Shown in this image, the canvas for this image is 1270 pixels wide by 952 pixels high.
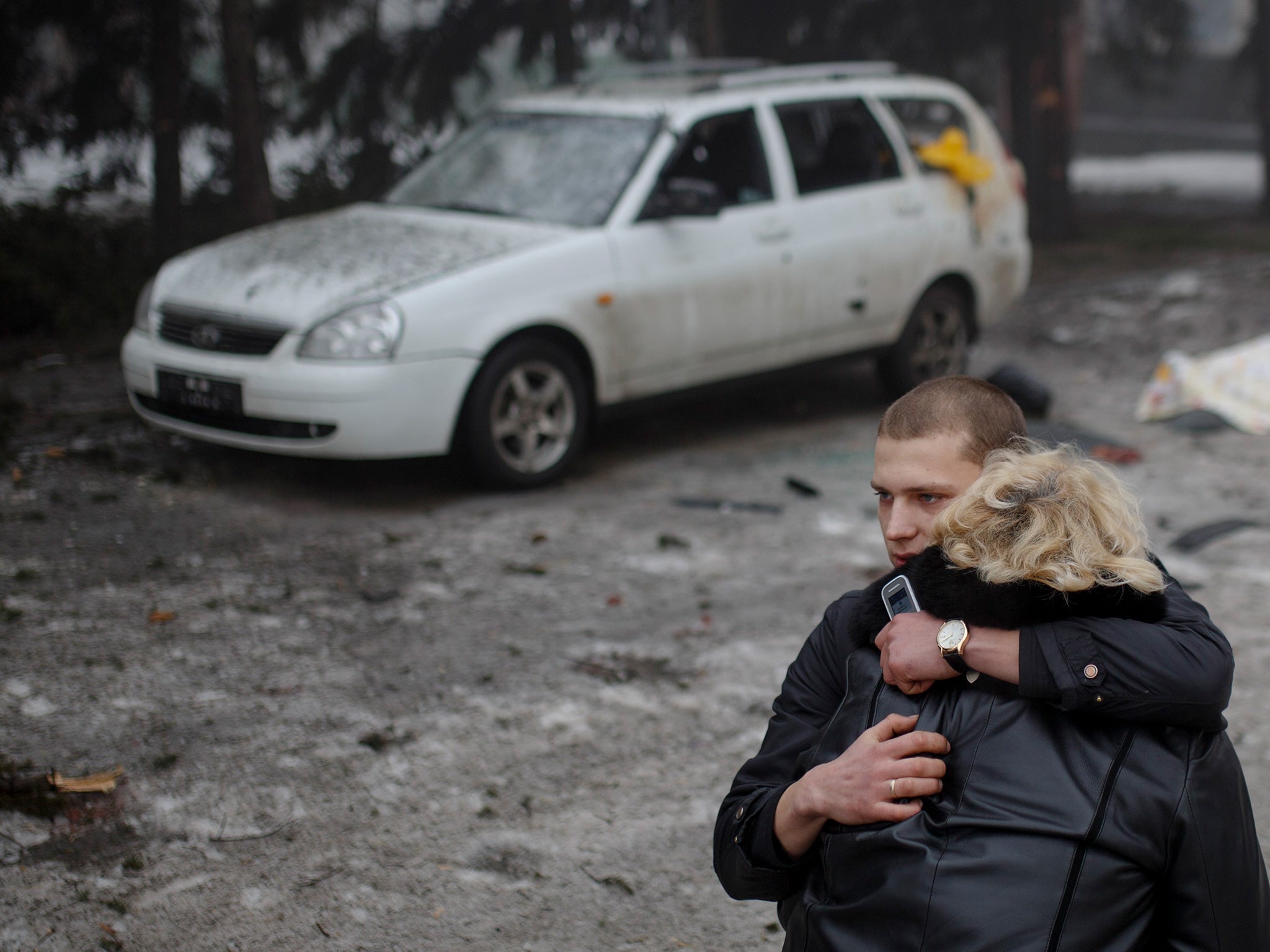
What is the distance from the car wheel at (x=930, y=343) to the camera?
27.1ft

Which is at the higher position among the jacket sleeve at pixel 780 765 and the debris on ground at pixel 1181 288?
the jacket sleeve at pixel 780 765

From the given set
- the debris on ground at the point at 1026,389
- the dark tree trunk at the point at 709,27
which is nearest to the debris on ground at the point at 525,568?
the debris on ground at the point at 1026,389

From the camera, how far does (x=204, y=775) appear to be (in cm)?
371

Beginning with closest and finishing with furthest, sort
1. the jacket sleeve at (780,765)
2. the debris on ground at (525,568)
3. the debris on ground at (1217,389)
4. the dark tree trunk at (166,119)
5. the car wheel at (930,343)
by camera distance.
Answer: the jacket sleeve at (780,765) < the debris on ground at (525,568) < the debris on ground at (1217,389) < the car wheel at (930,343) < the dark tree trunk at (166,119)

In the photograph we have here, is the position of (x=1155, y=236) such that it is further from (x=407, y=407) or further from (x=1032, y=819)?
(x=1032, y=819)

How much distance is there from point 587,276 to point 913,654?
508 centimetres

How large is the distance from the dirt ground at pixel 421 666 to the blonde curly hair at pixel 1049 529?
1.66 m

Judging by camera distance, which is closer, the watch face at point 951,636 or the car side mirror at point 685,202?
the watch face at point 951,636

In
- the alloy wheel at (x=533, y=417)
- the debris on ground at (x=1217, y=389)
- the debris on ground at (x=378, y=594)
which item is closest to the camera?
the debris on ground at (x=378, y=594)

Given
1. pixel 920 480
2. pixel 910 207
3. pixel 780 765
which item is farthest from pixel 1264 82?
pixel 780 765

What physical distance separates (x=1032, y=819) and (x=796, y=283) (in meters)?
6.07

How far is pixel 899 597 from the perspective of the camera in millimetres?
1812

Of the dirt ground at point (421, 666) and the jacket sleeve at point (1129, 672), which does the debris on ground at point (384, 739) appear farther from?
the jacket sleeve at point (1129, 672)

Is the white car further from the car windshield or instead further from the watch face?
the watch face
